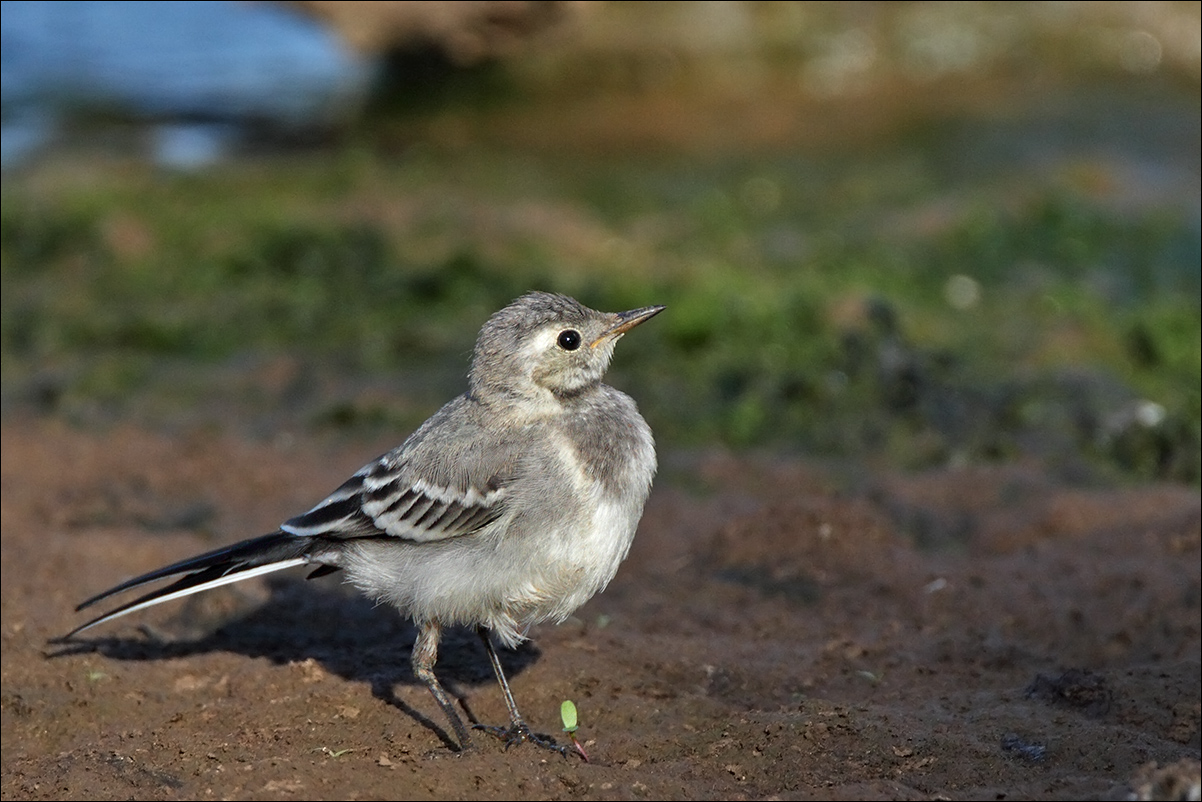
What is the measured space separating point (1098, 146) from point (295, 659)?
12.8 m

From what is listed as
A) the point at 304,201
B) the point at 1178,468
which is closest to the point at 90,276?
the point at 304,201

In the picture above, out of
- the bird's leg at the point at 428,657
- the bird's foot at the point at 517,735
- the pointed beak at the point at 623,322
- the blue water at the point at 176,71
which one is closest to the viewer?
the bird's foot at the point at 517,735

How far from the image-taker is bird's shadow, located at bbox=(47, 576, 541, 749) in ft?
22.0

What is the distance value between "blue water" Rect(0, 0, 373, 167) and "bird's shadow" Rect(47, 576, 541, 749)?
10795 millimetres

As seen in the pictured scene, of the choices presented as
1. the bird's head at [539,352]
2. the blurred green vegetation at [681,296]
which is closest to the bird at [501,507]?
the bird's head at [539,352]

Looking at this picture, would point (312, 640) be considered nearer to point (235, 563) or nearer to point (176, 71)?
point (235, 563)

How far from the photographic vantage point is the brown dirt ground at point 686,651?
5.23 meters

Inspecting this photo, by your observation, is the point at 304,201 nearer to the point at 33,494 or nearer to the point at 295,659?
the point at 33,494

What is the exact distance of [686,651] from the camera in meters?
6.84

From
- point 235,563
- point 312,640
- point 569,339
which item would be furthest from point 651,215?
point 235,563

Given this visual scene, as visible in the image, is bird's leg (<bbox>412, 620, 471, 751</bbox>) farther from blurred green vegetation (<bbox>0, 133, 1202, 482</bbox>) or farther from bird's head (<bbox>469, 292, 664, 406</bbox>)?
blurred green vegetation (<bbox>0, 133, 1202, 482</bbox>)

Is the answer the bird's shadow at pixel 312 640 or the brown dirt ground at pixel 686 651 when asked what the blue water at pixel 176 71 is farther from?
the bird's shadow at pixel 312 640

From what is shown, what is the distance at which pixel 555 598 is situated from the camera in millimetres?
5855

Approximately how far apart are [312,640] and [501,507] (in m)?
1.95
